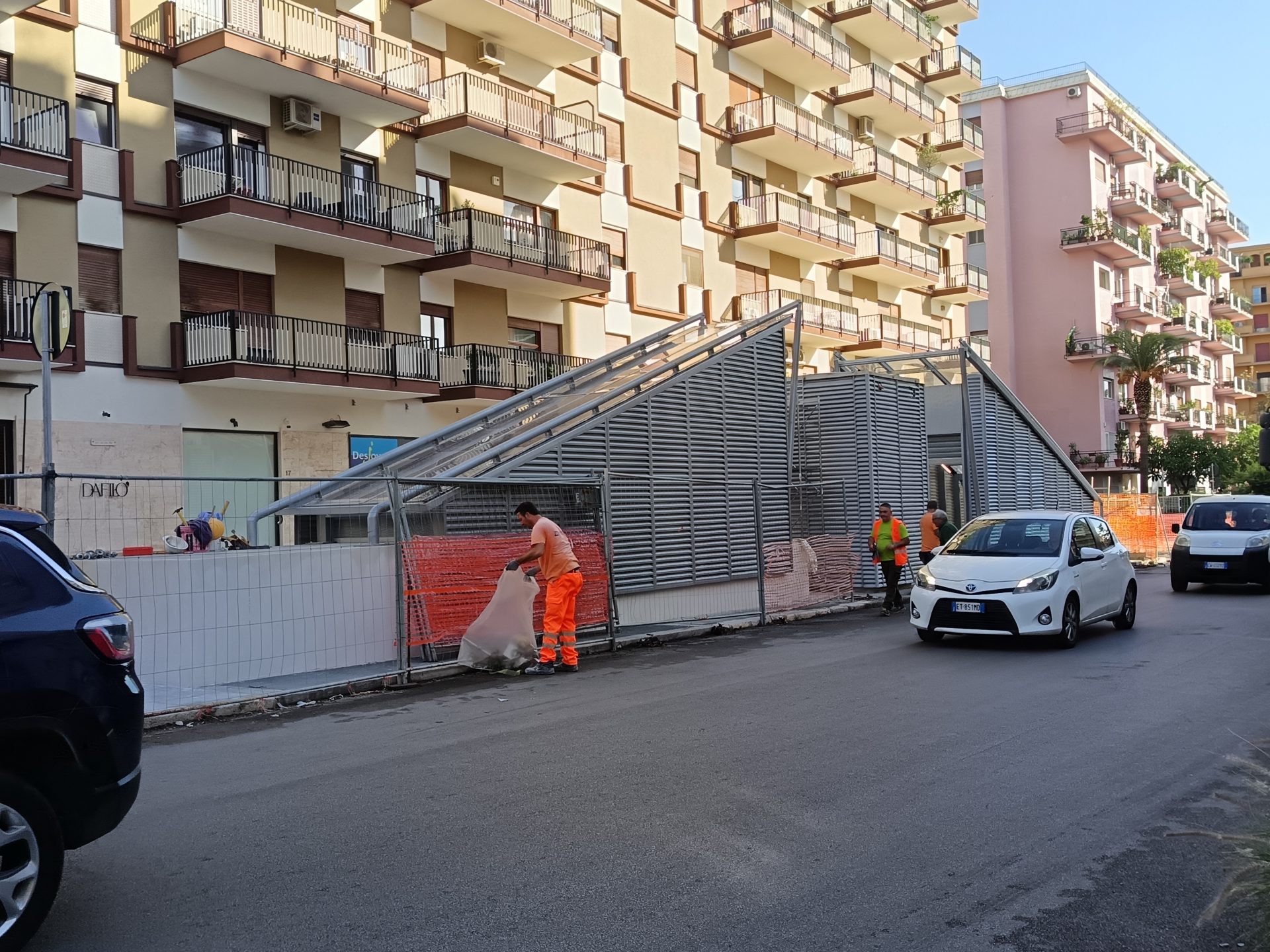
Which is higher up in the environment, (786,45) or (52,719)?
(786,45)

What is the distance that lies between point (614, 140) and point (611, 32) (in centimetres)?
317

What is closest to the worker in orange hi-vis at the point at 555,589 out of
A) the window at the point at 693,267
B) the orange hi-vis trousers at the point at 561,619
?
the orange hi-vis trousers at the point at 561,619

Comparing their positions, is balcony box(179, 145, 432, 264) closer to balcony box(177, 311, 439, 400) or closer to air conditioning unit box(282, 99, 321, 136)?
air conditioning unit box(282, 99, 321, 136)

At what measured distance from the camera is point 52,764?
4625 mm

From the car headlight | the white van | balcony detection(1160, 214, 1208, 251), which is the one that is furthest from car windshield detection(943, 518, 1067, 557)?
balcony detection(1160, 214, 1208, 251)

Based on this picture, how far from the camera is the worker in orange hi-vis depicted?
481 inches

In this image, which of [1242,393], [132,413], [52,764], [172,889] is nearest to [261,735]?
[172,889]

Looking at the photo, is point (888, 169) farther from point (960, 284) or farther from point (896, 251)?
point (960, 284)

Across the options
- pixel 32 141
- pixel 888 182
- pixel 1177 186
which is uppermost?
pixel 1177 186

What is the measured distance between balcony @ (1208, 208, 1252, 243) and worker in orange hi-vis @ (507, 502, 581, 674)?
8481 cm

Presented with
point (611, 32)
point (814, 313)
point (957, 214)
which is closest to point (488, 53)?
point (611, 32)

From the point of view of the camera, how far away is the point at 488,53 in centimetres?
2962

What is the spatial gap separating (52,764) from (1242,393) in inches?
→ 3691

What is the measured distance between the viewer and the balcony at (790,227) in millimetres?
38156
